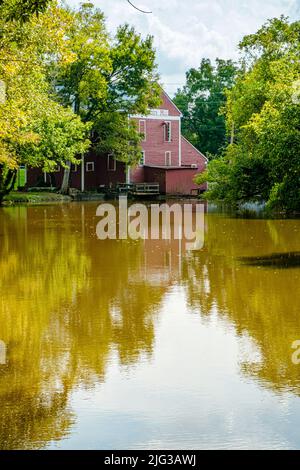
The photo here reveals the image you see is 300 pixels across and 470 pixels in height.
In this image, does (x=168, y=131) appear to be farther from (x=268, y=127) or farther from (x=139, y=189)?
(x=268, y=127)

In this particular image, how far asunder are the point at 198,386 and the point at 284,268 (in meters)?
8.53

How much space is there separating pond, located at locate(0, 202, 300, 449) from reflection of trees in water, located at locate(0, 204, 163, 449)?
0.07 ft

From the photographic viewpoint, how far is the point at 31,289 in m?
13.2

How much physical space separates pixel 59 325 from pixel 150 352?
187 centimetres

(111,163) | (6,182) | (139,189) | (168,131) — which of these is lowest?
(139,189)

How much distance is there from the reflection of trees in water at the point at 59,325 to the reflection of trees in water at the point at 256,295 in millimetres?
1072

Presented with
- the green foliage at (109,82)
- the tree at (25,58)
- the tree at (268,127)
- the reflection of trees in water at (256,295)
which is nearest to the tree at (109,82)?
the green foliage at (109,82)

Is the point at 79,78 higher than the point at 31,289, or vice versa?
the point at 79,78

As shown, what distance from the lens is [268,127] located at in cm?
3056

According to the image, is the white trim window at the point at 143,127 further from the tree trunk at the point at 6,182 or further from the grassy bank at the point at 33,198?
the tree trunk at the point at 6,182

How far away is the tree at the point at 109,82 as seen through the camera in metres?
56.3

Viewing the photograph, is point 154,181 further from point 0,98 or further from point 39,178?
point 0,98

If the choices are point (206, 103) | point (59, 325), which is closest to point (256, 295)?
point (59, 325)

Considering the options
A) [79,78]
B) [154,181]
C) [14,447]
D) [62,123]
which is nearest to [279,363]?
[14,447]
